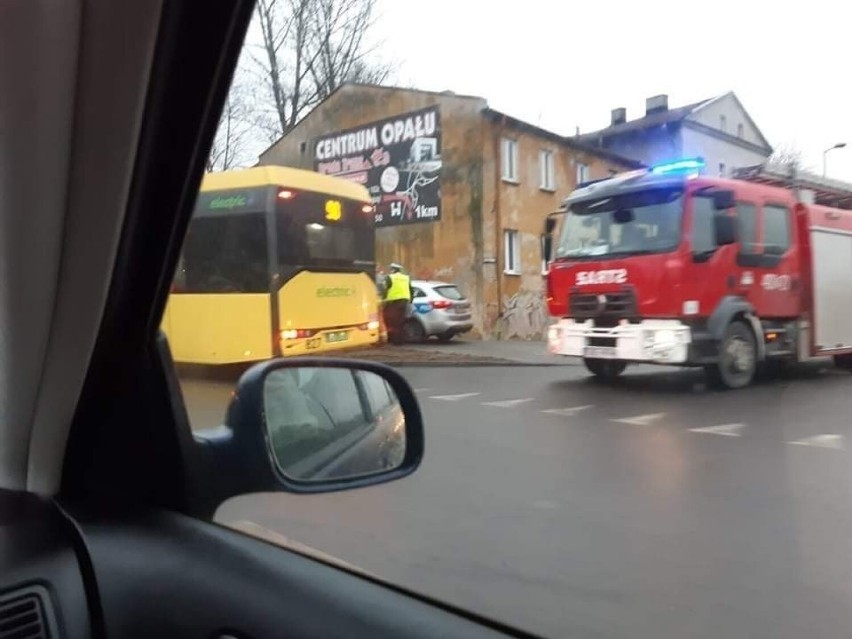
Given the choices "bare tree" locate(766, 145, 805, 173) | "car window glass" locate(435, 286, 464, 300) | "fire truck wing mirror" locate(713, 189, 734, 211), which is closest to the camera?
"bare tree" locate(766, 145, 805, 173)

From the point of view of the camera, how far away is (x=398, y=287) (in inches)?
114

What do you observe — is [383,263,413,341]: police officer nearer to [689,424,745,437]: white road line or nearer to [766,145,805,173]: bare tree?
[689,424,745,437]: white road line

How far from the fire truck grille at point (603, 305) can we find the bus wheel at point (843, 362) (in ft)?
Result: 2.23

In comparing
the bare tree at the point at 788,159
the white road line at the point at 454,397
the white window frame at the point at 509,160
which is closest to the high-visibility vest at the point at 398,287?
the white road line at the point at 454,397

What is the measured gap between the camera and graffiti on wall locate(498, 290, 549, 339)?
2.74m

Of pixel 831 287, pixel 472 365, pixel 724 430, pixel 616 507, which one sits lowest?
pixel 616 507

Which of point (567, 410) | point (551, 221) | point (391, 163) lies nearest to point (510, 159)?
point (551, 221)

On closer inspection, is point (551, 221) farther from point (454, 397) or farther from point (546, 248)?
point (454, 397)

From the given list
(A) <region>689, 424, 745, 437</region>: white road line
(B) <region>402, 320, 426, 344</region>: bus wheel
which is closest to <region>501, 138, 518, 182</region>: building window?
(B) <region>402, 320, 426, 344</region>: bus wheel

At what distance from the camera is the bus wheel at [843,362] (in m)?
1.99

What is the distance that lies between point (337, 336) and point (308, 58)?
878mm

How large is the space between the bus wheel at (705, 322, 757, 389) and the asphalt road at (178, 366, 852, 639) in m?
0.04

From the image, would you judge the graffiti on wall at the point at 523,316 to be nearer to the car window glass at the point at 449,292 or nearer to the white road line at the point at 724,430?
the car window glass at the point at 449,292

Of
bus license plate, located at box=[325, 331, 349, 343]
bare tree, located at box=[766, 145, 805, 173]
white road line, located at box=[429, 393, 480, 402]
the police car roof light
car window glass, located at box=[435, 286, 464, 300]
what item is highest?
the police car roof light
